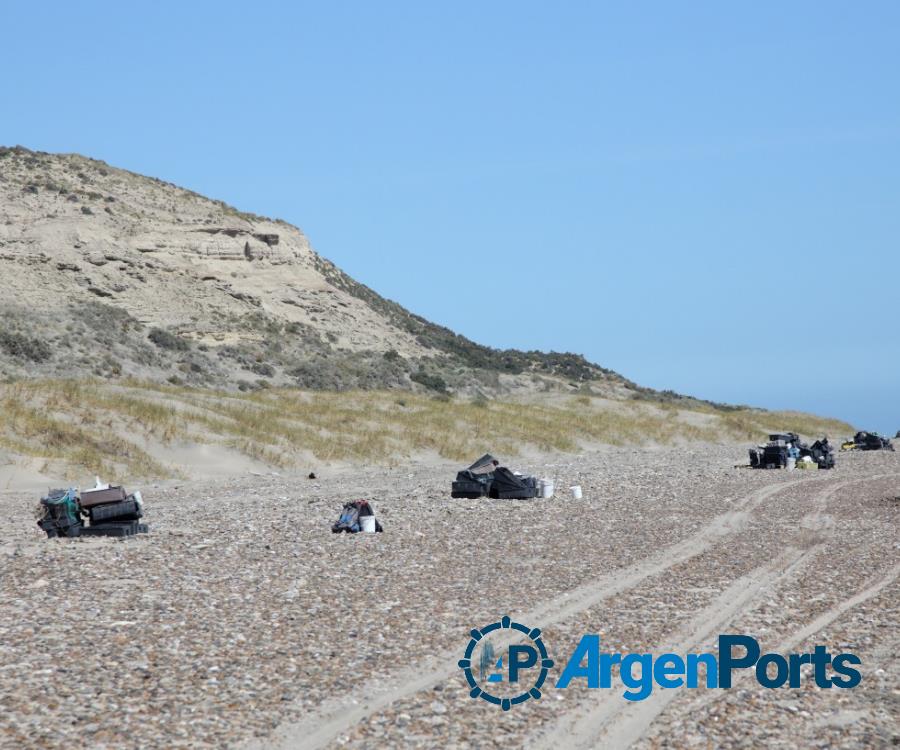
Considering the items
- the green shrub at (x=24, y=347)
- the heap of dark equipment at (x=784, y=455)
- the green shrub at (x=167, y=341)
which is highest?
the green shrub at (x=167, y=341)

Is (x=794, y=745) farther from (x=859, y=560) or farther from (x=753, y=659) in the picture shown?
(x=859, y=560)

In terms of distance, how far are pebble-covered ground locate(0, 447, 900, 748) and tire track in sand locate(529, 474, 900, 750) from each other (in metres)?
0.03

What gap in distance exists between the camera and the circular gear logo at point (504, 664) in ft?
30.2

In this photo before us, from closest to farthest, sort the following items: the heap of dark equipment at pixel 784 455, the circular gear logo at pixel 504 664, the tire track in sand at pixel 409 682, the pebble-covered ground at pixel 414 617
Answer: the tire track in sand at pixel 409 682, the pebble-covered ground at pixel 414 617, the circular gear logo at pixel 504 664, the heap of dark equipment at pixel 784 455

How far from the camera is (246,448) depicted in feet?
107

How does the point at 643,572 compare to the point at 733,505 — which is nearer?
the point at 643,572

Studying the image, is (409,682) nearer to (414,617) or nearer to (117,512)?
(414,617)

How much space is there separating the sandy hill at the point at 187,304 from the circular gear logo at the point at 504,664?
1419 inches

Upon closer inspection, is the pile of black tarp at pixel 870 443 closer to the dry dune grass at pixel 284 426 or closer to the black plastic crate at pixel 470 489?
the dry dune grass at pixel 284 426

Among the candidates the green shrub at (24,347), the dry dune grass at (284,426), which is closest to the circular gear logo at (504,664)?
the dry dune grass at (284,426)

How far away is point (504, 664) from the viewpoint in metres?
10.1

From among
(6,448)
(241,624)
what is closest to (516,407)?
(6,448)

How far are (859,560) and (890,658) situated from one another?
5919 millimetres
